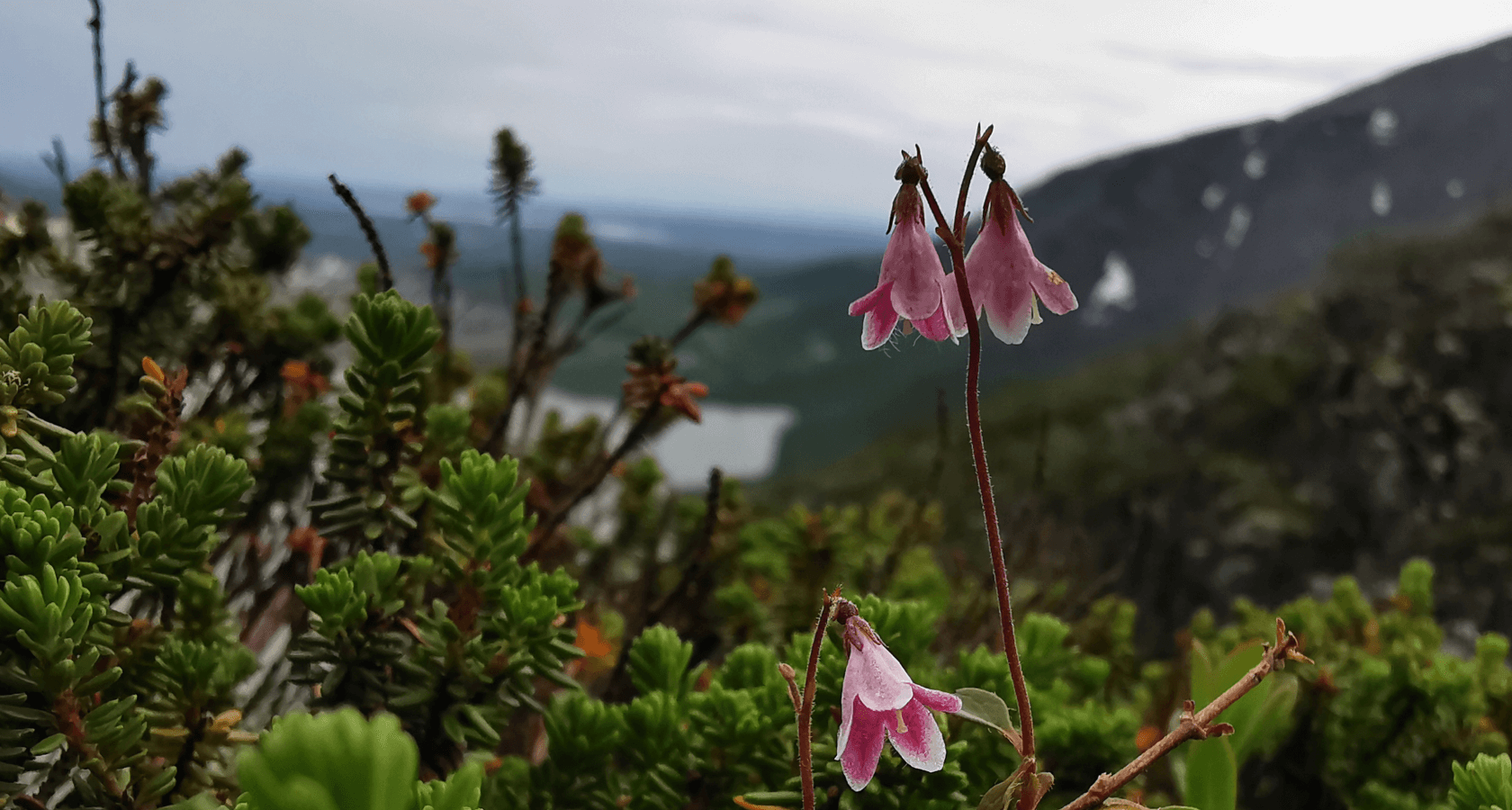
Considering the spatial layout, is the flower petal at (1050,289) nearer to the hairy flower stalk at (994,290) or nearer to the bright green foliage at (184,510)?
the hairy flower stalk at (994,290)

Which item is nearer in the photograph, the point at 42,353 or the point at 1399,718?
the point at 42,353

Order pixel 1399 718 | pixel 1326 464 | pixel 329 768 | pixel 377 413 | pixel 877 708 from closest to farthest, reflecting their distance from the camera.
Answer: pixel 329 768
pixel 877 708
pixel 377 413
pixel 1399 718
pixel 1326 464

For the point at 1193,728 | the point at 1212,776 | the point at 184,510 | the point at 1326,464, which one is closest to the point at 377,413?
the point at 184,510

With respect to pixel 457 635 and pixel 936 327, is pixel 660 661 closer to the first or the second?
pixel 457 635

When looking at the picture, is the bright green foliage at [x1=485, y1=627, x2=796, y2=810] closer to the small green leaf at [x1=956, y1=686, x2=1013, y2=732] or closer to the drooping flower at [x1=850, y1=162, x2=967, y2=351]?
the small green leaf at [x1=956, y1=686, x2=1013, y2=732]

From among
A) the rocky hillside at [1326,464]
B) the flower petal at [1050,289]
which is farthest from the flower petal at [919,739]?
the rocky hillside at [1326,464]
